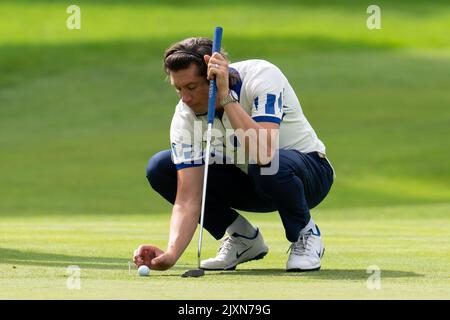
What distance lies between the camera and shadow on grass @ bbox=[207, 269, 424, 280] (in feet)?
20.2

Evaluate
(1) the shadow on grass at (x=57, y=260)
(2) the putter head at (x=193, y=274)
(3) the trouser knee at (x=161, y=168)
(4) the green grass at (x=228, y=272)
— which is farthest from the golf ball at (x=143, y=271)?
(3) the trouser knee at (x=161, y=168)

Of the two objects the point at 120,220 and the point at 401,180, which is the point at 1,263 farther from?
the point at 401,180

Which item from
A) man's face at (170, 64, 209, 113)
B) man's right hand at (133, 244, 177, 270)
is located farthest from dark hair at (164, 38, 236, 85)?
man's right hand at (133, 244, 177, 270)

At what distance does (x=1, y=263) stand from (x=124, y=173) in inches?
466

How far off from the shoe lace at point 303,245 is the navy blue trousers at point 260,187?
0.04 metres

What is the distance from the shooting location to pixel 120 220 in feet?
42.6

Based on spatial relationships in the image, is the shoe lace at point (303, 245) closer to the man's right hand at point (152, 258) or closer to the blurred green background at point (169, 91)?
the man's right hand at point (152, 258)

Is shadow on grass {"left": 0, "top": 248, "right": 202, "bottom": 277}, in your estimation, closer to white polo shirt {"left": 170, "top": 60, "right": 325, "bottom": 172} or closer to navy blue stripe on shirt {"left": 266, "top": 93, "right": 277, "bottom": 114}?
white polo shirt {"left": 170, "top": 60, "right": 325, "bottom": 172}

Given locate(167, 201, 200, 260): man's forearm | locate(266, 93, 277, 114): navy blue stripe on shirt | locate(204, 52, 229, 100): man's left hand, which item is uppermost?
locate(204, 52, 229, 100): man's left hand

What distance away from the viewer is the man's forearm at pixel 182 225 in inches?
256

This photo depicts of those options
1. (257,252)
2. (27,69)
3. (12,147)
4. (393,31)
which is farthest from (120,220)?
(393,31)

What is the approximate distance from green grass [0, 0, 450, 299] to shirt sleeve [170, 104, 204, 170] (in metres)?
0.61

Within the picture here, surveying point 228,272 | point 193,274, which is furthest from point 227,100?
point 228,272

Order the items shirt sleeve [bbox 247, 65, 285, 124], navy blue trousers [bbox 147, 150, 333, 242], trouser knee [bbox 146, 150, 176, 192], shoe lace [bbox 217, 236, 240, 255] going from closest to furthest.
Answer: shirt sleeve [bbox 247, 65, 285, 124] → navy blue trousers [bbox 147, 150, 333, 242] → trouser knee [bbox 146, 150, 176, 192] → shoe lace [bbox 217, 236, 240, 255]
